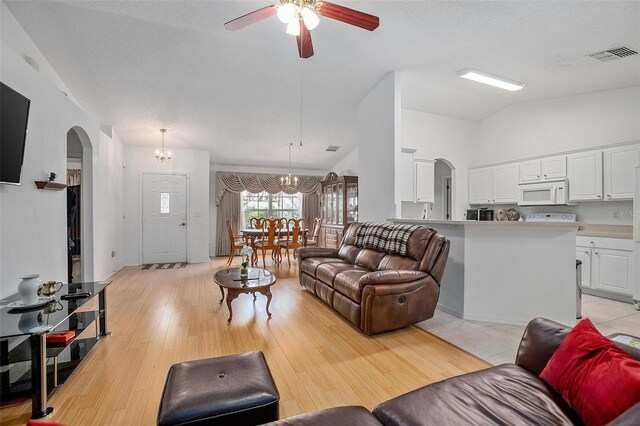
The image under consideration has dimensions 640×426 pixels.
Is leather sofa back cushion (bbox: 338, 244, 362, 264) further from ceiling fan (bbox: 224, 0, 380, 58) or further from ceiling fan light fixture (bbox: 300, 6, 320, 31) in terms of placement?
ceiling fan light fixture (bbox: 300, 6, 320, 31)

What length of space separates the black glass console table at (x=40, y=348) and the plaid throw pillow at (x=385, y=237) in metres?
2.90

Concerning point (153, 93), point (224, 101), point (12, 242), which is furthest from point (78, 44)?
point (12, 242)

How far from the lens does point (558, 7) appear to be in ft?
8.27

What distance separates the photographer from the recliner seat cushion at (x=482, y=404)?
105cm

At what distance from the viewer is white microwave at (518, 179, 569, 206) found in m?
4.34

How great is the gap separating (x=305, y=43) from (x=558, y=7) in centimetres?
227

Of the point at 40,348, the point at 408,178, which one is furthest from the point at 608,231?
the point at 40,348

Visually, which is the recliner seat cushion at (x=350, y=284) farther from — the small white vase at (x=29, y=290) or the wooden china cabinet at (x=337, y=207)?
the wooden china cabinet at (x=337, y=207)

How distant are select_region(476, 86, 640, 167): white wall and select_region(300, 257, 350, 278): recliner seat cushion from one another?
3624 mm

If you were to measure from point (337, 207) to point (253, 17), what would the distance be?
5167 millimetres

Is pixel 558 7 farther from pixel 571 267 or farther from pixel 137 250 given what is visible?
pixel 137 250

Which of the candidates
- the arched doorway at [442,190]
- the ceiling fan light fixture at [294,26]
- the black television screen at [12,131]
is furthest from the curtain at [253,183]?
the ceiling fan light fixture at [294,26]

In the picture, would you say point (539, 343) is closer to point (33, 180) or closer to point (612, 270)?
point (612, 270)

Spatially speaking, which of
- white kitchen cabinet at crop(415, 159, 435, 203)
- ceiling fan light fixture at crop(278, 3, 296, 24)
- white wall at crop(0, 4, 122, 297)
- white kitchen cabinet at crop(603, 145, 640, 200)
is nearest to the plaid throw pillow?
white kitchen cabinet at crop(415, 159, 435, 203)
